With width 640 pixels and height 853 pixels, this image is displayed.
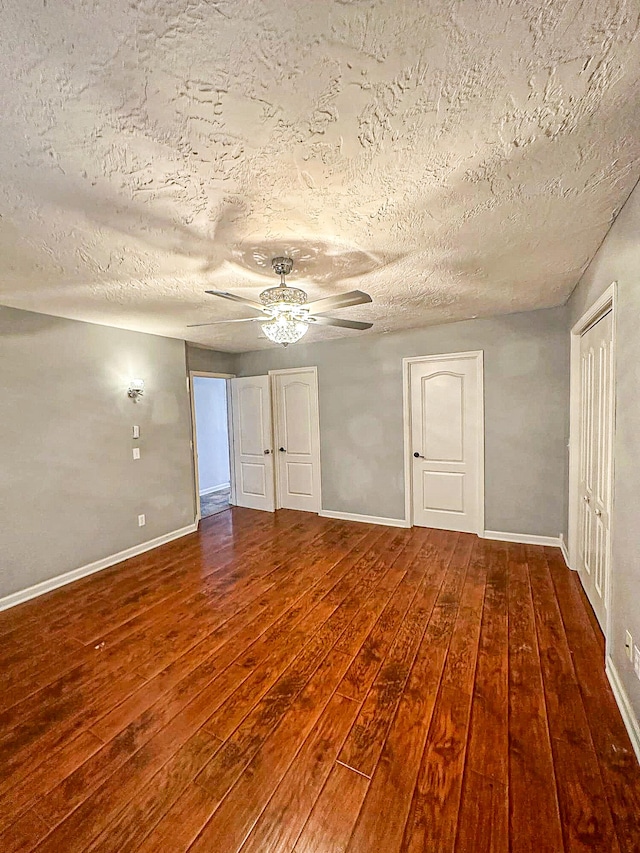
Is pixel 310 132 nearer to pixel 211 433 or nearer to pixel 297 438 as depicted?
pixel 297 438

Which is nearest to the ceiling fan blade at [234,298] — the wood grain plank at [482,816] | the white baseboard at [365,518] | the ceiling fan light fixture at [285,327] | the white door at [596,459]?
the ceiling fan light fixture at [285,327]

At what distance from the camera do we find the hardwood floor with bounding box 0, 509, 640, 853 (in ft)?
4.28

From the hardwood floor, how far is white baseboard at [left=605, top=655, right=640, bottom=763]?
0.17ft

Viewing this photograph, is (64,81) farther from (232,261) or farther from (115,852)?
(115,852)

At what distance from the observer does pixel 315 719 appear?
69.4 inches

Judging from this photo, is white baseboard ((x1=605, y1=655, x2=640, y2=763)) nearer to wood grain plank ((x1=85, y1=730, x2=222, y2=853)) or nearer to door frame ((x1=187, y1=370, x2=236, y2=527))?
wood grain plank ((x1=85, y1=730, x2=222, y2=853))

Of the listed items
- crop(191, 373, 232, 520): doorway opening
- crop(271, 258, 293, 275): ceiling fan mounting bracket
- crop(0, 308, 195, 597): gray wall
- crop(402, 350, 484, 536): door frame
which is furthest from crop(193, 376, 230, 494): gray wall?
crop(271, 258, 293, 275): ceiling fan mounting bracket

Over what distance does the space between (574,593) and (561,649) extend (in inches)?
30.4

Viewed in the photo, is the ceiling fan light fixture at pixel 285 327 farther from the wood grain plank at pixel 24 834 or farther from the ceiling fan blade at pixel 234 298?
the wood grain plank at pixel 24 834

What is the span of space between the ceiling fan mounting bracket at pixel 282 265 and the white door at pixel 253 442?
10.1 ft

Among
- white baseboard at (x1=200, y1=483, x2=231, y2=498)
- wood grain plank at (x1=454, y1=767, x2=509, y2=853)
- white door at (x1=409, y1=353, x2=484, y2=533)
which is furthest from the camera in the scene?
white baseboard at (x1=200, y1=483, x2=231, y2=498)

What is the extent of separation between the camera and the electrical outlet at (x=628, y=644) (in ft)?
5.35

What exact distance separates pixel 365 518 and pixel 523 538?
5.98 ft

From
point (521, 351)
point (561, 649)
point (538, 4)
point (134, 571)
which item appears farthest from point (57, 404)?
point (521, 351)
